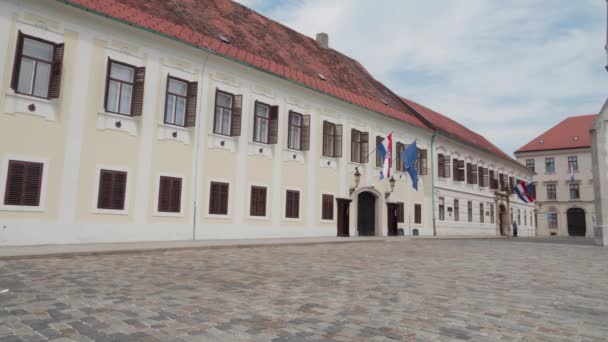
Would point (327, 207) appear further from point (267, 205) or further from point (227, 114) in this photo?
point (227, 114)

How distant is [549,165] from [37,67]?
58.3m

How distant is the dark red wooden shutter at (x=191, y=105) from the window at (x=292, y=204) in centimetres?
597

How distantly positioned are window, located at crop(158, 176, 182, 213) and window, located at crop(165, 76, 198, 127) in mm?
2181

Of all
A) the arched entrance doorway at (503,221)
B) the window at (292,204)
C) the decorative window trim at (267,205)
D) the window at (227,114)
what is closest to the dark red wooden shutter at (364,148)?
the window at (292,204)

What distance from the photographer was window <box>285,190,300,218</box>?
20359mm

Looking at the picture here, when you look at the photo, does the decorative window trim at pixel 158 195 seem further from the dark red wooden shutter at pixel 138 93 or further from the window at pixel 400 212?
the window at pixel 400 212

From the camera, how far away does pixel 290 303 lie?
5441 mm

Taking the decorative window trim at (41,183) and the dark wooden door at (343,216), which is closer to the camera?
the decorative window trim at (41,183)

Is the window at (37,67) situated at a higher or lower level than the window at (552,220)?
higher

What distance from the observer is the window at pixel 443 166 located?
3170 cm

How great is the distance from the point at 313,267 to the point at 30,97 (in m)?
10.00

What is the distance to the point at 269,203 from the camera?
1952 cm

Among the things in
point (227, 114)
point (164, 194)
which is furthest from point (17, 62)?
point (227, 114)

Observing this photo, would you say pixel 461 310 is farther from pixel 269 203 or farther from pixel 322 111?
pixel 322 111
